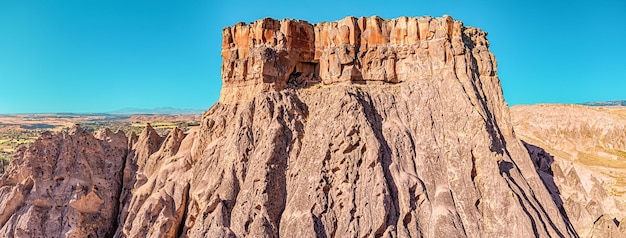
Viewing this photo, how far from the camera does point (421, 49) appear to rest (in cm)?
3309

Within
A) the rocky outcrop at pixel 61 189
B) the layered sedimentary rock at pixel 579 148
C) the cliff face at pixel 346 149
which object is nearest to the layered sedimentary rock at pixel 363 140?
the cliff face at pixel 346 149

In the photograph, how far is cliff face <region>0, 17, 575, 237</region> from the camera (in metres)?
25.3

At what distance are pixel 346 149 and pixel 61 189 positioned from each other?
21196mm

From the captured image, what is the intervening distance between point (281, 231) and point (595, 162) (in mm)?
66842

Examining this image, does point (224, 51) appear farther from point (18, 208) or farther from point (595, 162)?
point (595, 162)

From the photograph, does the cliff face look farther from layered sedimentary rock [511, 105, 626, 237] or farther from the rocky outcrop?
layered sedimentary rock [511, 105, 626, 237]

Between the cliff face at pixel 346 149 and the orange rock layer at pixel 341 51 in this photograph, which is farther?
the orange rock layer at pixel 341 51

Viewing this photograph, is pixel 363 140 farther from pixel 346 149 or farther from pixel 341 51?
pixel 341 51

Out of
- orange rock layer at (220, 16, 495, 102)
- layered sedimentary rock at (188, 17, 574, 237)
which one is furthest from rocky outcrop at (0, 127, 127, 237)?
orange rock layer at (220, 16, 495, 102)

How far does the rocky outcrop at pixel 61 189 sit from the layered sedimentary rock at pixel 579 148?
37047 mm

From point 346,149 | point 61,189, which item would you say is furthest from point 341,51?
point 61,189

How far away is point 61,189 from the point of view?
29438 mm

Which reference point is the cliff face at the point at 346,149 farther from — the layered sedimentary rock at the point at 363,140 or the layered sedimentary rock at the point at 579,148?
the layered sedimentary rock at the point at 579,148

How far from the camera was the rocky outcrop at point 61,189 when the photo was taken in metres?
27.5
